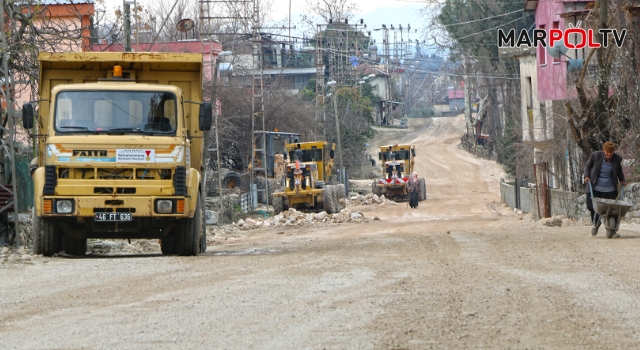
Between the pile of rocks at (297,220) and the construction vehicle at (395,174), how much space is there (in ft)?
Result: 44.9

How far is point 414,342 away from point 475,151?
76.7 metres

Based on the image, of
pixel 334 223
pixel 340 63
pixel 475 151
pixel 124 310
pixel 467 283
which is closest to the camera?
pixel 124 310

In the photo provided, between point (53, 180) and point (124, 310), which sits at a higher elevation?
point (53, 180)

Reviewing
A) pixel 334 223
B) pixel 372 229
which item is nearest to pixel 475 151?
pixel 334 223

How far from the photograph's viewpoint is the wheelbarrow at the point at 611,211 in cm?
1573

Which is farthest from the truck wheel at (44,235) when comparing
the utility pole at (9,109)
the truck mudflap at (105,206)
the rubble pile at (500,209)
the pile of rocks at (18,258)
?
the rubble pile at (500,209)

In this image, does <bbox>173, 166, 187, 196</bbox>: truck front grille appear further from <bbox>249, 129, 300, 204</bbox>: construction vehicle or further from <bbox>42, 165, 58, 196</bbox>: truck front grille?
<bbox>249, 129, 300, 204</bbox>: construction vehicle

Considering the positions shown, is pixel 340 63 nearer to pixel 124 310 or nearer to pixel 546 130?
pixel 546 130

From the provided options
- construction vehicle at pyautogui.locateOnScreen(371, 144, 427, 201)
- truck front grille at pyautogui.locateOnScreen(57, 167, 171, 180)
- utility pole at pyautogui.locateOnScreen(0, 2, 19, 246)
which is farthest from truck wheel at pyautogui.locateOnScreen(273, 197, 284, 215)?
truck front grille at pyautogui.locateOnScreen(57, 167, 171, 180)

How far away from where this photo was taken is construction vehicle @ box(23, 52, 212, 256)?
13758 mm

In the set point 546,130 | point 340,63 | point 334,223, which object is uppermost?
A: point 340,63

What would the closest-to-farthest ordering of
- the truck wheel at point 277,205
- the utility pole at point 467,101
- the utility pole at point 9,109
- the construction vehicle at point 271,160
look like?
the utility pole at point 9,109
the truck wheel at point 277,205
the construction vehicle at point 271,160
the utility pole at point 467,101

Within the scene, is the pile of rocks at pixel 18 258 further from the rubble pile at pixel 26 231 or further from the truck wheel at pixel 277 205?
the truck wheel at pixel 277 205

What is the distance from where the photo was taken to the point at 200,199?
15438 mm
